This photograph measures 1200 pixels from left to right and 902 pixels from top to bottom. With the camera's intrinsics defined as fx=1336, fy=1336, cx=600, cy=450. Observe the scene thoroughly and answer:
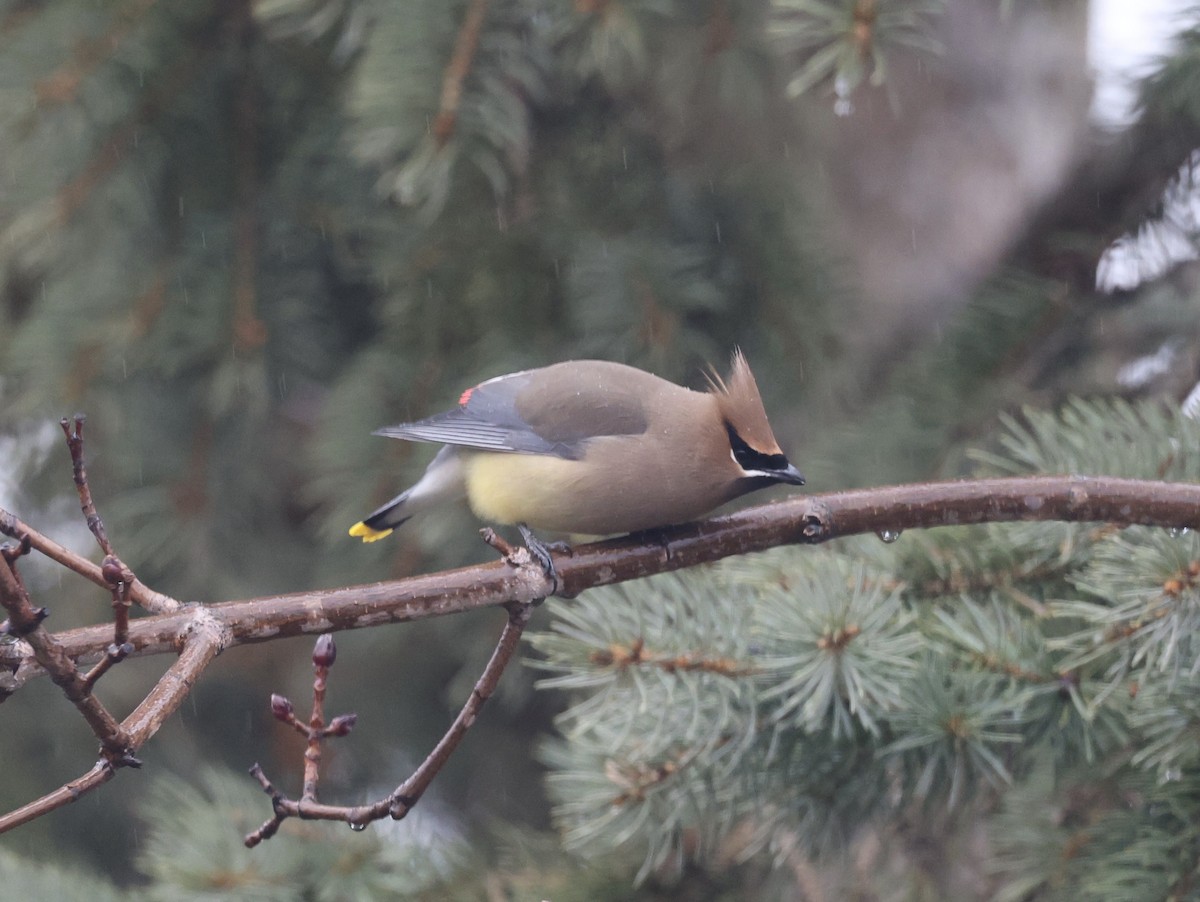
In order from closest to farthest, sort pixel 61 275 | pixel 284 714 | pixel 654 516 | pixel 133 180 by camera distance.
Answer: pixel 284 714, pixel 654 516, pixel 133 180, pixel 61 275

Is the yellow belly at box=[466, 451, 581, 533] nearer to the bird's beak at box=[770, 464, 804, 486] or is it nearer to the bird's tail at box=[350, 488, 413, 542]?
the bird's tail at box=[350, 488, 413, 542]

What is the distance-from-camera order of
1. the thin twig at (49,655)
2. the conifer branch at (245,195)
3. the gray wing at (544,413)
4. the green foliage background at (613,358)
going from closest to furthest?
the thin twig at (49,655) < the green foliage background at (613,358) < the gray wing at (544,413) < the conifer branch at (245,195)

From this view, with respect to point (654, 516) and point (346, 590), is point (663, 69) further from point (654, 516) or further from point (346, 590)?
point (346, 590)

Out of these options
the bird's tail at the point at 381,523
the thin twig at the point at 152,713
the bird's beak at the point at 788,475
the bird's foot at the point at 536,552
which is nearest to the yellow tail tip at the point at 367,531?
the bird's tail at the point at 381,523

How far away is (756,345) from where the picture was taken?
2969mm

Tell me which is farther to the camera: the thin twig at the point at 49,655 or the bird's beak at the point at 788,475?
the bird's beak at the point at 788,475

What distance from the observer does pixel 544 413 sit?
2.55 metres

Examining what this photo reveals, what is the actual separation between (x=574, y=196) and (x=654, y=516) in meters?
1.07

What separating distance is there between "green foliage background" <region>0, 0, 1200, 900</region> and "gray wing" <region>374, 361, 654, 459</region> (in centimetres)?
27

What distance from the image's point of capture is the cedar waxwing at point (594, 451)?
220 cm

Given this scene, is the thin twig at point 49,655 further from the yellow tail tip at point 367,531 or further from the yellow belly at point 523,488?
the yellow tail tip at point 367,531

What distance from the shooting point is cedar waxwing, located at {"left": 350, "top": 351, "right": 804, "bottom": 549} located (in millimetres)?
2201

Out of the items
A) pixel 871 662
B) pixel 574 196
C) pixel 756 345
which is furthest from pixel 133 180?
pixel 871 662

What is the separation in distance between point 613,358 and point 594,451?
0.55 metres
